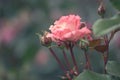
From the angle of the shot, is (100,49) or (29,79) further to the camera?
(29,79)

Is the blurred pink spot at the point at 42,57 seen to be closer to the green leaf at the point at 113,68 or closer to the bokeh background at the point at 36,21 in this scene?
the bokeh background at the point at 36,21

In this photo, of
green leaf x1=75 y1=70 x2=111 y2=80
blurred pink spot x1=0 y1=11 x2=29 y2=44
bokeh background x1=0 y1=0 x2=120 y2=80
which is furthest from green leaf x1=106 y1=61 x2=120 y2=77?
blurred pink spot x1=0 y1=11 x2=29 y2=44

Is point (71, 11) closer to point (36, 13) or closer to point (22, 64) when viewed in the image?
point (36, 13)

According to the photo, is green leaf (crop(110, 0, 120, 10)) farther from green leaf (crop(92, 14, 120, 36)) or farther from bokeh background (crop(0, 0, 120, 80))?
bokeh background (crop(0, 0, 120, 80))

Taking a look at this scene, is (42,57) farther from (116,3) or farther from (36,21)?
(116,3)

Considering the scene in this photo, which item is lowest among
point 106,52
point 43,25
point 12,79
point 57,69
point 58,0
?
point 106,52

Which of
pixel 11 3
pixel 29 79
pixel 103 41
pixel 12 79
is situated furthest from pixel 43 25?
pixel 103 41

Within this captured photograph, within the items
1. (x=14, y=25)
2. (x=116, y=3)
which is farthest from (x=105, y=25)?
(x=14, y=25)
